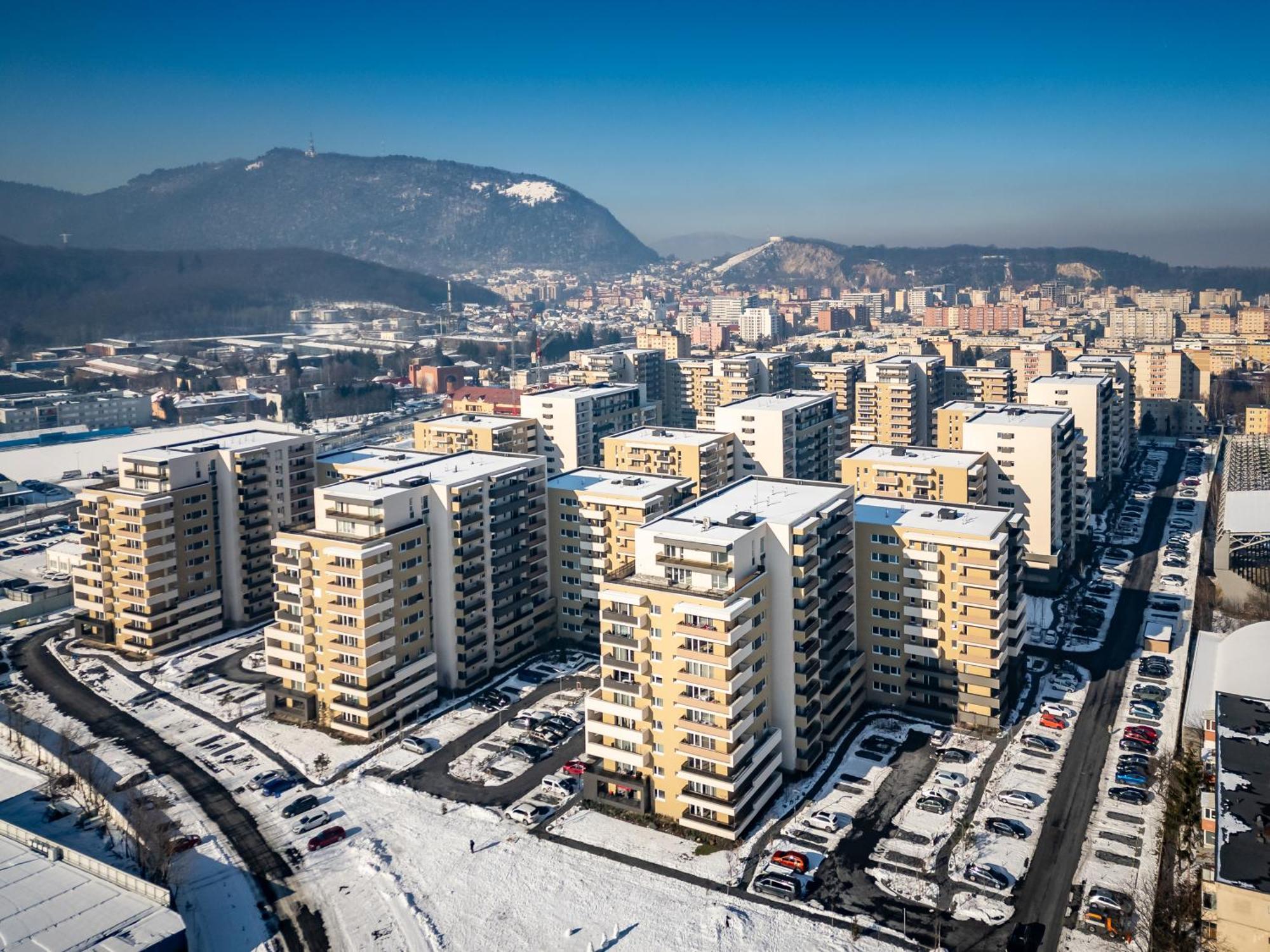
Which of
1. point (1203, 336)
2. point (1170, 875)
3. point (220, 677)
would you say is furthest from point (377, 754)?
point (1203, 336)

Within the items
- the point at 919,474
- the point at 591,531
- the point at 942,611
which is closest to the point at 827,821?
the point at 942,611

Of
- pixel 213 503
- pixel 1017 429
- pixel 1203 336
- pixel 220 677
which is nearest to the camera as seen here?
pixel 220 677

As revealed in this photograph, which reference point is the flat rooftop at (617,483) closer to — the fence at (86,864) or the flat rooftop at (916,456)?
the flat rooftop at (916,456)

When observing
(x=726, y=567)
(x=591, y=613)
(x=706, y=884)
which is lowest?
(x=706, y=884)

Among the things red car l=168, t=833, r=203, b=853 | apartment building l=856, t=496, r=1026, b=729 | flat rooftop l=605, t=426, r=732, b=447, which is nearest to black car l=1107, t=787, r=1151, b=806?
apartment building l=856, t=496, r=1026, b=729

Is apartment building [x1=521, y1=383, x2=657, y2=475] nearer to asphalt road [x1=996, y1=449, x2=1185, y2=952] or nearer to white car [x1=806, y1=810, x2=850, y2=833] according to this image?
asphalt road [x1=996, y1=449, x2=1185, y2=952]

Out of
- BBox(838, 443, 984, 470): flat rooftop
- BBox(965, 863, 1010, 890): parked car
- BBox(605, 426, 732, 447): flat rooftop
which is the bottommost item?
BBox(965, 863, 1010, 890): parked car

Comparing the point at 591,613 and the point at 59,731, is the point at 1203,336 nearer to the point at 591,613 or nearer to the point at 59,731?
the point at 591,613
